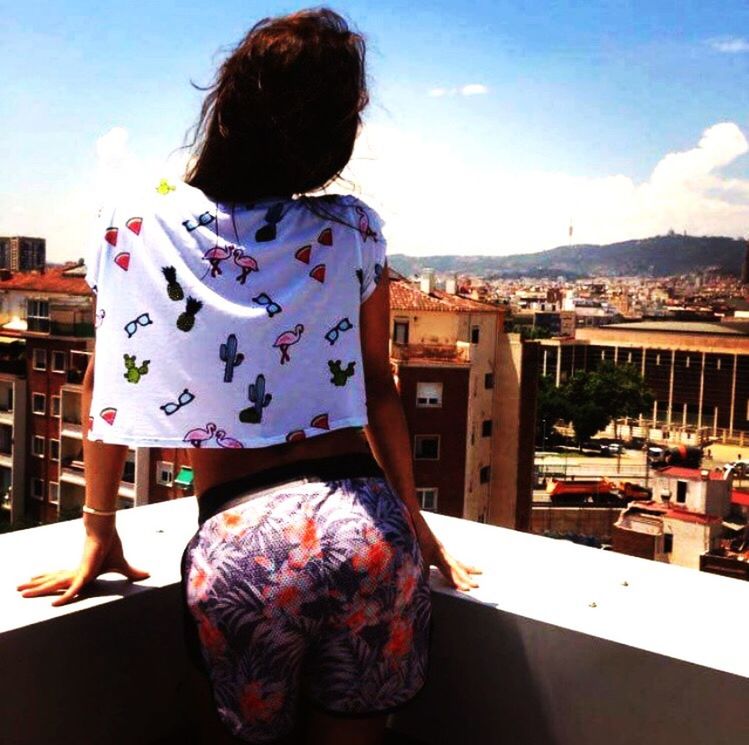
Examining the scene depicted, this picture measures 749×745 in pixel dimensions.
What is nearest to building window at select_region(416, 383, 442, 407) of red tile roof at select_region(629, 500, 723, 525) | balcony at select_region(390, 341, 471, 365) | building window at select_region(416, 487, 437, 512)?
balcony at select_region(390, 341, 471, 365)

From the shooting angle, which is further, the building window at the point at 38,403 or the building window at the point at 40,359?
the building window at the point at 38,403

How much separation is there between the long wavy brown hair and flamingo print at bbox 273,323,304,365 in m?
0.11

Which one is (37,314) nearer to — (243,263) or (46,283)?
(46,283)

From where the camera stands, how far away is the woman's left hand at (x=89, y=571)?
0.69m

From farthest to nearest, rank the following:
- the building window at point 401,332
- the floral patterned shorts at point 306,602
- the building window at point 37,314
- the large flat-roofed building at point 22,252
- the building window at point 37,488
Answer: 1. the large flat-roofed building at point 22,252
2. the building window at point 37,488
3. the building window at point 37,314
4. the building window at point 401,332
5. the floral patterned shorts at point 306,602

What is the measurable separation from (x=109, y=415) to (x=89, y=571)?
6.0 inches

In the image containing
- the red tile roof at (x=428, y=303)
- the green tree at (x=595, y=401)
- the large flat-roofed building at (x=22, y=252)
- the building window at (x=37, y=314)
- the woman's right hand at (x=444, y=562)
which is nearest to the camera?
the woman's right hand at (x=444, y=562)

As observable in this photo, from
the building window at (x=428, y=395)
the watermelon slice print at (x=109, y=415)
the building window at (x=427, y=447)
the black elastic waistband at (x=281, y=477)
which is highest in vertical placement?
the watermelon slice print at (x=109, y=415)

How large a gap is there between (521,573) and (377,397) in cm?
24

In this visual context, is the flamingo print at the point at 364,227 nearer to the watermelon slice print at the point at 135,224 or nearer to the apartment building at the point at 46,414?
the watermelon slice print at the point at 135,224

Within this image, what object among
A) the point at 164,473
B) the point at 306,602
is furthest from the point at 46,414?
the point at 306,602

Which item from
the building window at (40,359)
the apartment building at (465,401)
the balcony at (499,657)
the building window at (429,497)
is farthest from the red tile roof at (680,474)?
the balcony at (499,657)

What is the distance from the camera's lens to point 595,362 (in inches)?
1220

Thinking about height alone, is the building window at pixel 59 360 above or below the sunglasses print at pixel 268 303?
below
